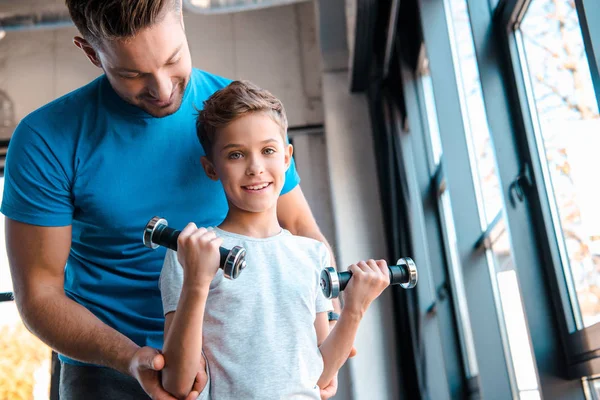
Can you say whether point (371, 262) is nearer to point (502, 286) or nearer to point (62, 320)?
point (62, 320)

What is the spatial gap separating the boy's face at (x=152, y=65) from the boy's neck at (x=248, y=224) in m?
0.35

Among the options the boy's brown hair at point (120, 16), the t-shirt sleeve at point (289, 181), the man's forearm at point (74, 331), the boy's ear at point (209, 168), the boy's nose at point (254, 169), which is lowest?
the man's forearm at point (74, 331)

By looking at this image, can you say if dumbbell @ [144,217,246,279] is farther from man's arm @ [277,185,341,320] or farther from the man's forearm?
man's arm @ [277,185,341,320]

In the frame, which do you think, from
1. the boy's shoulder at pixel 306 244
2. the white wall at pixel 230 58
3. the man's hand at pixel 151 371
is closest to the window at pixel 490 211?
the boy's shoulder at pixel 306 244

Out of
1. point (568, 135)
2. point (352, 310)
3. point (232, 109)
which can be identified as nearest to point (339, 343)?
point (352, 310)

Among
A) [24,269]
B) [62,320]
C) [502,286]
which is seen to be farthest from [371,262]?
[502,286]

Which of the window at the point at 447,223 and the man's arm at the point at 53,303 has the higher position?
the window at the point at 447,223

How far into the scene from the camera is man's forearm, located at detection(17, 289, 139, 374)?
1312 mm

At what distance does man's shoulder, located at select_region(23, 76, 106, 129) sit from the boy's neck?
513 millimetres

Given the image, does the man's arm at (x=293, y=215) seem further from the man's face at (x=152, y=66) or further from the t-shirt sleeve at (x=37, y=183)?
the t-shirt sleeve at (x=37, y=183)

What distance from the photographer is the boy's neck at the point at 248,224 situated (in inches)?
55.8

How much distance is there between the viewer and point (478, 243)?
10.1 ft

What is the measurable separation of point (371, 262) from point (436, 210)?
106 inches

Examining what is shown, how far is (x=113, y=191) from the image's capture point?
5.00 ft
